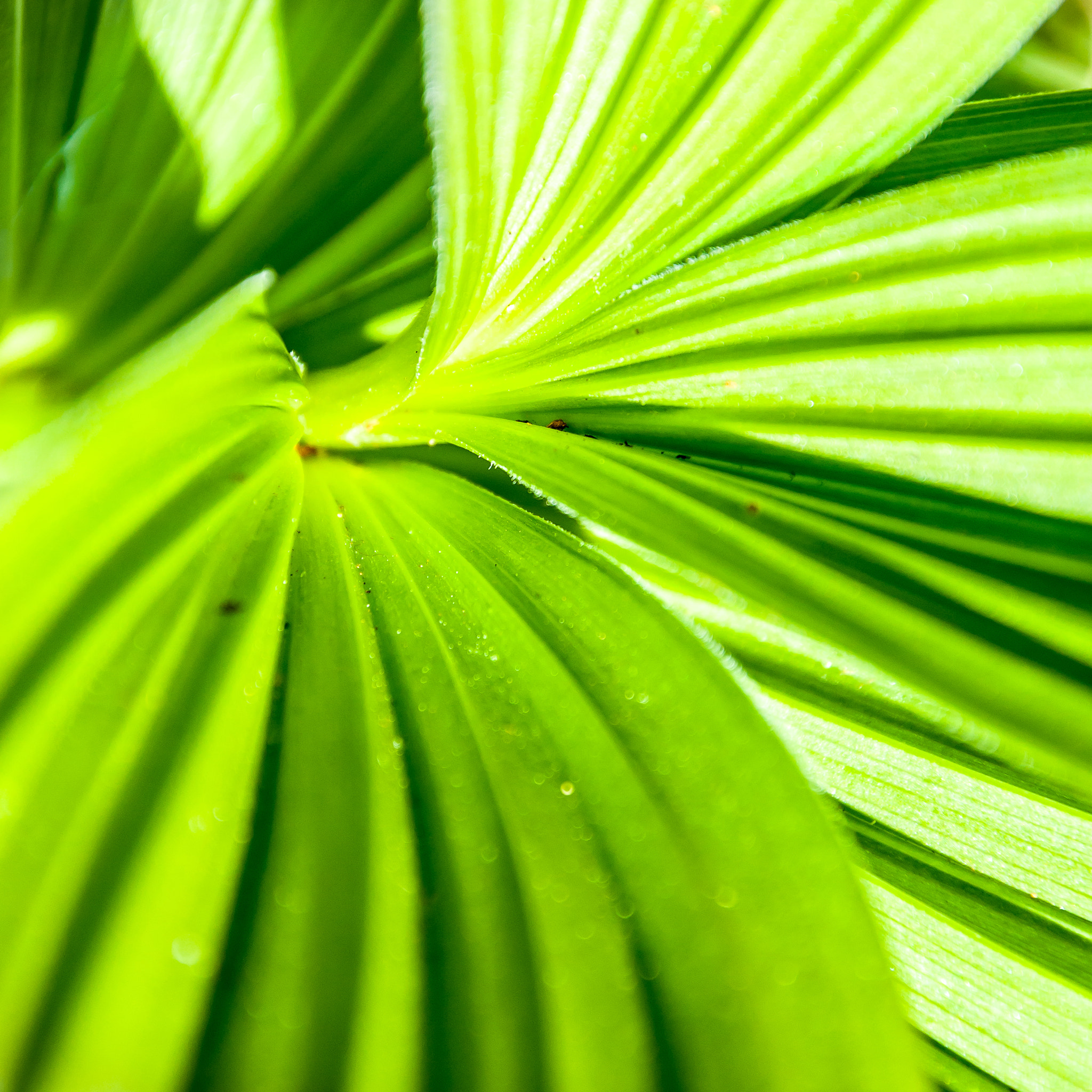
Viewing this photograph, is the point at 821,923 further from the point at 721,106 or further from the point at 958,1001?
the point at 721,106

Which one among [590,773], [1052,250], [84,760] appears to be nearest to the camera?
[84,760]

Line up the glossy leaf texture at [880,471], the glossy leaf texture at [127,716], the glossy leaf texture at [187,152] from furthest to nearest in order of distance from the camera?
the glossy leaf texture at [187,152] → the glossy leaf texture at [880,471] → the glossy leaf texture at [127,716]

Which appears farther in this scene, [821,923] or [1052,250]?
[1052,250]

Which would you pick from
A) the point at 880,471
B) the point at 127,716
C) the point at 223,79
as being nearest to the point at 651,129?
the point at 880,471

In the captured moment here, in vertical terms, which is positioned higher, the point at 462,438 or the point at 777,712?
the point at 462,438

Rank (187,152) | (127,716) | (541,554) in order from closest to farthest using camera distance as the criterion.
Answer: (127,716), (541,554), (187,152)

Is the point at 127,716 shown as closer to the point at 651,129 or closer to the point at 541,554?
the point at 541,554

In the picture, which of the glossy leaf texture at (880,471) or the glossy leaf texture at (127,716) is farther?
the glossy leaf texture at (880,471)

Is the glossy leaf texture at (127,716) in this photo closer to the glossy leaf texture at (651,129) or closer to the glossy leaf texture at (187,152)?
the glossy leaf texture at (651,129)

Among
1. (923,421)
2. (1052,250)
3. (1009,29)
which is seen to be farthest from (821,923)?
(1009,29)

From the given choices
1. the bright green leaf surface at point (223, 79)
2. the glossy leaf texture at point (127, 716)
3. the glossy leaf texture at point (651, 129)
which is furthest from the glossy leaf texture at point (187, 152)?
the glossy leaf texture at point (127, 716)

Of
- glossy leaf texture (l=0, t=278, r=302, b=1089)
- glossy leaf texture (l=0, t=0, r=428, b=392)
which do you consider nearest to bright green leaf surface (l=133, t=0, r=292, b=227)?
glossy leaf texture (l=0, t=0, r=428, b=392)
